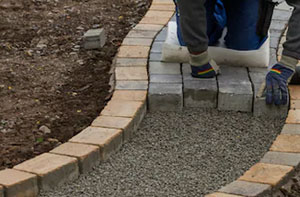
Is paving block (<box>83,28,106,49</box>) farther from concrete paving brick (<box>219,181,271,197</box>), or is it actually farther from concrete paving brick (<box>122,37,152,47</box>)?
concrete paving brick (<box>219,181,271,197</box>)

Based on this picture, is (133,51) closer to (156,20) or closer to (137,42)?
(137,42)

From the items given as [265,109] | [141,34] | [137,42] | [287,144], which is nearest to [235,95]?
[265,109]

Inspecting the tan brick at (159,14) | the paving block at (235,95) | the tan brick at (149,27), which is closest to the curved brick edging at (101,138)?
the tan brick at (149,27)

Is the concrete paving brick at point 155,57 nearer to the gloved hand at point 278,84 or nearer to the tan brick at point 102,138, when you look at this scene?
the gloved hand at point 278,84

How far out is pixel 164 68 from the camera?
14.8 ft

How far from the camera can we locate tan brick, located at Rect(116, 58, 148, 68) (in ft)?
15.1

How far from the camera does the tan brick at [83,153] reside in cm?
350

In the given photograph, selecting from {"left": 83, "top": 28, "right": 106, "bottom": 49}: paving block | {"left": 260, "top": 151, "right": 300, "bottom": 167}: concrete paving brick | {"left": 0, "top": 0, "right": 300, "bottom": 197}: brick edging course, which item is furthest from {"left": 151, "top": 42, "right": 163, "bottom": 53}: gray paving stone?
{"left": 260, "top": 151, "right": 300, "bottom": 167}: concrete paving brick

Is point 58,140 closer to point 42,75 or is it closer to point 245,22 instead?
point 42,75

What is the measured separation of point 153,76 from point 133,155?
81cm

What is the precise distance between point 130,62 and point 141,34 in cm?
54

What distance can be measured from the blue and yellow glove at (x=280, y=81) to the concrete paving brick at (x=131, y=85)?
79cm

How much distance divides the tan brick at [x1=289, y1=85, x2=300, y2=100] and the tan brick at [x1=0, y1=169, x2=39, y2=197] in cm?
177

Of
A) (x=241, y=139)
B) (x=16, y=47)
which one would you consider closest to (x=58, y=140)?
(x=241, y=139)
